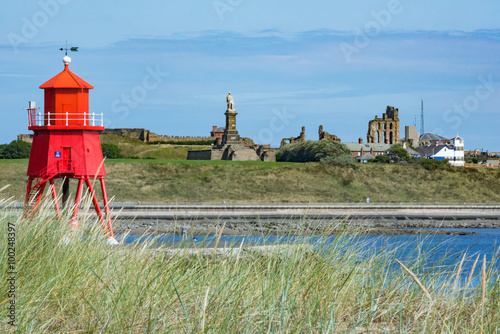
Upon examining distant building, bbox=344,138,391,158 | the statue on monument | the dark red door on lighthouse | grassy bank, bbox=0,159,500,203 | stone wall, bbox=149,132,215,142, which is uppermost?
the statue on monument

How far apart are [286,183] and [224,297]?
141ft

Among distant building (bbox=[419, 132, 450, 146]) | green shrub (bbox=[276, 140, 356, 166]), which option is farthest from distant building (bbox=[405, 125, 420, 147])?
green shrub (bbox=[276, 140, 356, 166])

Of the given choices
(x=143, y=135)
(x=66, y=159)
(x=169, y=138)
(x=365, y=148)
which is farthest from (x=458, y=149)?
(x=66, y=159)

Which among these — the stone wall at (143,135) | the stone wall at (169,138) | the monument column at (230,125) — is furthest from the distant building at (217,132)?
the monument column at (230,125)

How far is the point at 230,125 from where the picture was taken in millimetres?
67188

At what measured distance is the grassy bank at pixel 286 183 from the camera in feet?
141

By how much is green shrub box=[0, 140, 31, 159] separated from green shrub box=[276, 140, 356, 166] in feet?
87.9

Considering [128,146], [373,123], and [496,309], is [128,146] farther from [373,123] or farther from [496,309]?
[496,309]

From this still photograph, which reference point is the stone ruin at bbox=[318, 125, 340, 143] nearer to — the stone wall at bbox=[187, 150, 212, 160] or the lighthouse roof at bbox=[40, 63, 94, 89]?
the stone wall at bbox=[187, 150, 212, 160]

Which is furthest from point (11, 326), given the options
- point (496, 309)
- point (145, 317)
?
point (496, 309)

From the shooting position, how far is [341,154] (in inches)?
2377

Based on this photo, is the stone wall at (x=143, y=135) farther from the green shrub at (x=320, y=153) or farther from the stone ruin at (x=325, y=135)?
the green shrub at (x=320, y=153)

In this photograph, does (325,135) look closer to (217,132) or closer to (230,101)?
(217,132)

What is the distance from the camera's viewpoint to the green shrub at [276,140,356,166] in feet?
186
